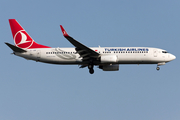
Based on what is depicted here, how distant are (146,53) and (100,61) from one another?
7609 millimetres

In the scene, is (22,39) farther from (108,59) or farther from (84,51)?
(108,59)

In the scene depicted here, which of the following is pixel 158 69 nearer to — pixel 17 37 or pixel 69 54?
pixel 69 54

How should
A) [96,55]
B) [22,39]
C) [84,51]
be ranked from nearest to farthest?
[84,51], [96,55], [22,39]

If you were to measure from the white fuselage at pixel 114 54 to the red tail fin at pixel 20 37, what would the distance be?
→ 2125mm

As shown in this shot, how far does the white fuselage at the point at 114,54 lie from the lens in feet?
175

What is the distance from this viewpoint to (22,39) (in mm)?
57500

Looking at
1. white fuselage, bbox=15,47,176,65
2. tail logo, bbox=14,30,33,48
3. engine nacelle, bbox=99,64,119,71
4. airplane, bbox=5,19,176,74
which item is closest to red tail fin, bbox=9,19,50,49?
tail logo, bbox=14,30,33,48

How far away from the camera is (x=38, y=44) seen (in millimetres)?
56625

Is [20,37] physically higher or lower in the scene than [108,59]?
higher

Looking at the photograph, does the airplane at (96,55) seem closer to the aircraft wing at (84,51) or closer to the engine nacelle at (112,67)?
the aircraft wing at (84,51)

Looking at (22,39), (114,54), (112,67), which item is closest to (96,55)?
(114,54)

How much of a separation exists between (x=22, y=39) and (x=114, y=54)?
16.4 meters

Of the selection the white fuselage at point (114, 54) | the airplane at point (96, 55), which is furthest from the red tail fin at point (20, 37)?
the white fuselage at point (114, 54)

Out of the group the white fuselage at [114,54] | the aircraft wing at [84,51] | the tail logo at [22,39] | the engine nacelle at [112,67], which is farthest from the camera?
the tail logo at [22,39]
